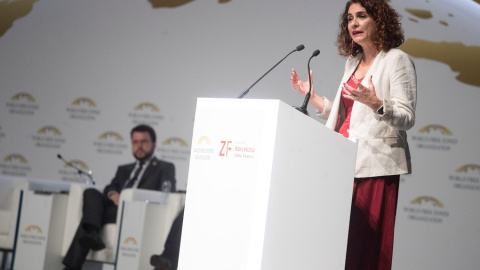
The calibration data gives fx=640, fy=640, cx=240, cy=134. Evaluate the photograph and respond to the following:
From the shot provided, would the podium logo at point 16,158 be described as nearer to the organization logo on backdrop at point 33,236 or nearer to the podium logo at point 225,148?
the organization logo on backdrop at point 33,236

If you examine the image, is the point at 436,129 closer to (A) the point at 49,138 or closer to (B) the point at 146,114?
(B) the point at 146,114

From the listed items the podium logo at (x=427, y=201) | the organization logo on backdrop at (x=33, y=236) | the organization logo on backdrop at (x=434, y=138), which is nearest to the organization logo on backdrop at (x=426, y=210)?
the podium logo at (x=427, y=201)

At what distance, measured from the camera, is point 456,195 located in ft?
20.3

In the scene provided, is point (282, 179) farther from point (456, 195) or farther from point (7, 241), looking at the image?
point (456, 195)

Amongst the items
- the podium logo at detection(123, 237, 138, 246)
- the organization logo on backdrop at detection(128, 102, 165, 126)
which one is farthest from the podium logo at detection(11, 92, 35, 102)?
the podium logo at detection(123, 237, 138, 246)

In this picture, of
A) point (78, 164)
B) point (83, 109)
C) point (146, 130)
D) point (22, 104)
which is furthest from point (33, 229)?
point (22, 104)

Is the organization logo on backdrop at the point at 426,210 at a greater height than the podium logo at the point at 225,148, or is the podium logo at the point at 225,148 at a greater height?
the podium logo at the point at 225,148

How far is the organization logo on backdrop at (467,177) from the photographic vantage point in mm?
6141

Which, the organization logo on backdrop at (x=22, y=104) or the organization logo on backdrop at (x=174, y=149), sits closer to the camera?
the organization logo on backdrop at (x=174, y=149)

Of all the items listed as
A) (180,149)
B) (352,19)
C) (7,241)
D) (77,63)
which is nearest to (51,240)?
(7,241)

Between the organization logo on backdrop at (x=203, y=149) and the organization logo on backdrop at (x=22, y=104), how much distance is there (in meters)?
6.20

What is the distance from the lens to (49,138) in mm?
7520

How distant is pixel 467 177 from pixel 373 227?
3.95m

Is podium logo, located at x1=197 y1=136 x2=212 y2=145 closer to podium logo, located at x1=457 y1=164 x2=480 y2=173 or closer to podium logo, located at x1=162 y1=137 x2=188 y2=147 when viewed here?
podium logo, located at x1=457 y1=164 x2=480 y2=173
